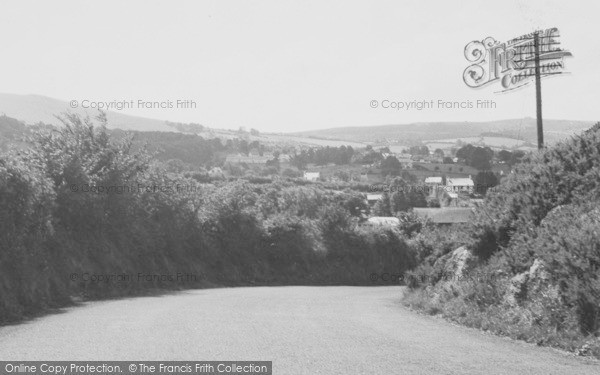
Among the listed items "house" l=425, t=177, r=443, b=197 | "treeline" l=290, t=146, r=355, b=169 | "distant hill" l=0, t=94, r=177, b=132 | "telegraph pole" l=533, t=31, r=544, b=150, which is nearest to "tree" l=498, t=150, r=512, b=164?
"house" l=425, t=177, r=443, b=197

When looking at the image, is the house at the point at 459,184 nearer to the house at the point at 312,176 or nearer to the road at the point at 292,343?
the house at the point at 312,176

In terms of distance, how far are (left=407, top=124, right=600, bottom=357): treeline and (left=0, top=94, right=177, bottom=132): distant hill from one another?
363 ft

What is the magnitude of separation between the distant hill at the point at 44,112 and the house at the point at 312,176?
34.2 meters

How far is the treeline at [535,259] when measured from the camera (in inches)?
486

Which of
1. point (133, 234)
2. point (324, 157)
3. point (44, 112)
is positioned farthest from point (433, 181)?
point (44, 112)

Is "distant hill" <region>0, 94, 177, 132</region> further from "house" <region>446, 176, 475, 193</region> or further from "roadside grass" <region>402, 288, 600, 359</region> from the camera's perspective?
"roadside grass" <region>402, 288, 600, 359</region>

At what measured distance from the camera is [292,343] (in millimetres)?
11352

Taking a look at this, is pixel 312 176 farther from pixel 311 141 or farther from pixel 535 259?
pixel 535 259

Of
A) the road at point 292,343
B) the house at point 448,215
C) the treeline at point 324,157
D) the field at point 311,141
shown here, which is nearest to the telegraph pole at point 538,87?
the road at point 292,343

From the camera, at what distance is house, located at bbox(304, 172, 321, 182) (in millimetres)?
118344

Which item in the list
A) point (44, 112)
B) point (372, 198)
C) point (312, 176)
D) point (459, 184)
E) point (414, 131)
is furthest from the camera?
point (414, 131)

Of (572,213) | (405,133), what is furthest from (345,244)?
(405,133)

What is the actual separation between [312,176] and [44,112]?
55.1 meters

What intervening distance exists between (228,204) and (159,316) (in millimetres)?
24978
